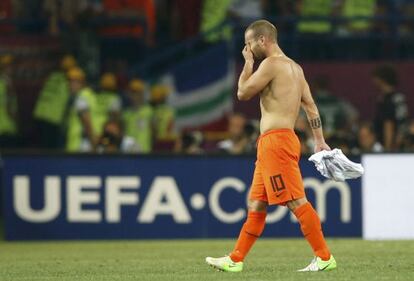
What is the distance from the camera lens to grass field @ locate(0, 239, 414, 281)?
11.4 meters

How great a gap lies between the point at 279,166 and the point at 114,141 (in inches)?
283

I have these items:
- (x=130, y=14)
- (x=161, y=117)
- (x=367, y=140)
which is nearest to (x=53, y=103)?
(x=161, y=117)

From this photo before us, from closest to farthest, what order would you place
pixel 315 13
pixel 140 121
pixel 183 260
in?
pixel 183 260 → pixel 140 121 → pixel 315 13

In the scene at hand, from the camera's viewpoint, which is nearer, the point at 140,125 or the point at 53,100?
the point at 140,125

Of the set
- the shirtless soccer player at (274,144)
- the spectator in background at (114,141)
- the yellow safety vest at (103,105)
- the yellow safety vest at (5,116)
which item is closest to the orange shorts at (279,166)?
the shirtless soccer player at (274,144)

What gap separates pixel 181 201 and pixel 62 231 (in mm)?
1504

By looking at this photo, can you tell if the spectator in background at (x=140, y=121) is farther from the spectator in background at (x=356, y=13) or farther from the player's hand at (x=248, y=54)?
the player's hand at (x=248, y=54)

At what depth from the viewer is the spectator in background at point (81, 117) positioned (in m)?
19.3

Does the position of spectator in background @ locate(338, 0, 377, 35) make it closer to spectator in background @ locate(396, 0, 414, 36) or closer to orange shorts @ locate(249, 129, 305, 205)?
spectator in background @ locate(396, 0, 414, 36)

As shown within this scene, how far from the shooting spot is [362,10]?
22.1 m

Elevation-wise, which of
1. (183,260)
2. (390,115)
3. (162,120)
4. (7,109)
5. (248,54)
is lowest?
(183,260)

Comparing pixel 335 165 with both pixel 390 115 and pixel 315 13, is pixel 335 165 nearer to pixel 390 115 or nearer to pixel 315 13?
pixel 390 115

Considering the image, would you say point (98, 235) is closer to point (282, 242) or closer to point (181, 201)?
point (181, 201)

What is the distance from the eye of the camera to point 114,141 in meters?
18.4
